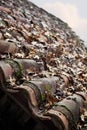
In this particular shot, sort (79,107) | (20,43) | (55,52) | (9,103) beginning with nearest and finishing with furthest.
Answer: (9,103)
(79,107)
(20,43)
(55,52)

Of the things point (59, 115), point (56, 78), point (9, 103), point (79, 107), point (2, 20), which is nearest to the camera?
point (59, 115)

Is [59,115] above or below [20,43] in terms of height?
below

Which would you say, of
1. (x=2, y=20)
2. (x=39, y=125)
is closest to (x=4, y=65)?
(x=39, y=125)

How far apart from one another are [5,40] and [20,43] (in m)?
0.53

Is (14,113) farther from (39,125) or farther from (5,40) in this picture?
(5,40)

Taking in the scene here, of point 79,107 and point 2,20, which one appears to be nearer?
point 79,107

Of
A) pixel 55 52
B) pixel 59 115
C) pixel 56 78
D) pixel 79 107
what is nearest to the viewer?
pixel 59 115

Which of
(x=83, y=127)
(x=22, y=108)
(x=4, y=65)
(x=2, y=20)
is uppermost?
(x=2, y=20)

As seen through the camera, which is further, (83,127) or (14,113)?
(83,127)

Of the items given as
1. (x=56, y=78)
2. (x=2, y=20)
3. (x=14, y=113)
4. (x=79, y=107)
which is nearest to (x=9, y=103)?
(x=14, y=113)

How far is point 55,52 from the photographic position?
8.26m

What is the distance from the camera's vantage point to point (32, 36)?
7.92 m

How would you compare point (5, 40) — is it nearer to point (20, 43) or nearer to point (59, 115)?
point (20, 43)

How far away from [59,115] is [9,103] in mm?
716
